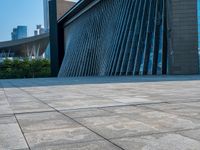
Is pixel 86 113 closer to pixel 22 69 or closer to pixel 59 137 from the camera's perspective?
pixel 59 137

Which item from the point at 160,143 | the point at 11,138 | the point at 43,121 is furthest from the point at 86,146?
the point at 43,121

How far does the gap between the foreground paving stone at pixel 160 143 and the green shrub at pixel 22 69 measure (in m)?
71.7

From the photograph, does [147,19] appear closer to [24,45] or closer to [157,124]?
[157,124]

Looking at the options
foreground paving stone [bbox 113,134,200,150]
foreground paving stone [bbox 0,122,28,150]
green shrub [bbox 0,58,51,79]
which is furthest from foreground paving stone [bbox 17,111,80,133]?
green shrub [bbox 0,58,51,79]

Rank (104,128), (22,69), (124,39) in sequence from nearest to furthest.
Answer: (104,128) < (124,39) < (22,69)

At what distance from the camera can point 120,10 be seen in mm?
37375

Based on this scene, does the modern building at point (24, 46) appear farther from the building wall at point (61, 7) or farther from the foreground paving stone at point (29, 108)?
the foreground paving stone at point (29, 108)

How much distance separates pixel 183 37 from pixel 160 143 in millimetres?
26903

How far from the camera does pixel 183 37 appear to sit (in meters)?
29.6

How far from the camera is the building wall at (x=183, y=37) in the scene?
29281 mm

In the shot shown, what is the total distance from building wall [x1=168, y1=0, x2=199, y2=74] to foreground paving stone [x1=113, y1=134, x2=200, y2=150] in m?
25.5

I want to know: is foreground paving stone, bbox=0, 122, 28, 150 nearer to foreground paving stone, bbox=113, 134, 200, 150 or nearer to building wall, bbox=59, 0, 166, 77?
foreground paving stone, bbox=113, 134, 200, 150

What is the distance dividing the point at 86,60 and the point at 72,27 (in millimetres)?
14308

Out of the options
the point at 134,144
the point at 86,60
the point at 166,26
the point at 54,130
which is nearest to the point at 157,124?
the point at 134,144
